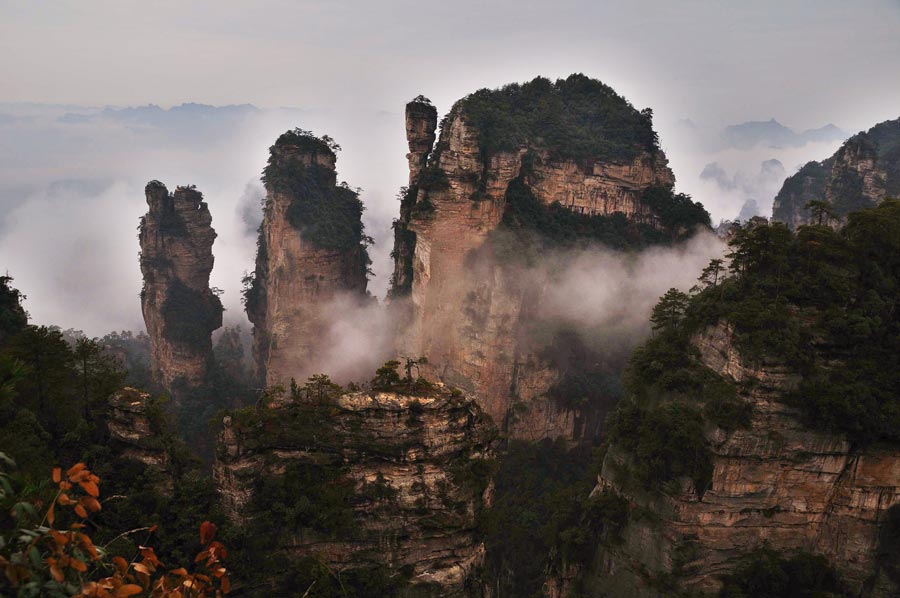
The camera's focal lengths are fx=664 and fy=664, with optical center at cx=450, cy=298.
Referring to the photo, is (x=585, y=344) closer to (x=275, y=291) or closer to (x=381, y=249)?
(x=275, y=291)

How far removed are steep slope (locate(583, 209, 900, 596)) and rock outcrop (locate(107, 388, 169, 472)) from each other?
16.5 m

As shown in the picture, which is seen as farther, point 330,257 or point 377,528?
point 330,257

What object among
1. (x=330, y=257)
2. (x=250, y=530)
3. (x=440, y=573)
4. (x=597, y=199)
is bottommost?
(x=440, y=573)

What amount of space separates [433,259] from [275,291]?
48.0 feet

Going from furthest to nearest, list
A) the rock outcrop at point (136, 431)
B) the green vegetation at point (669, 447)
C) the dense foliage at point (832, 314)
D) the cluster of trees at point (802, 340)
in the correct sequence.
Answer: the green vegetation at point (669, 447) < the cluster of trees at point (802, 340) < the dense foliage at point (832, 314) < the rock outcrop at point (136, 431)

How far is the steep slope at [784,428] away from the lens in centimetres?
2177

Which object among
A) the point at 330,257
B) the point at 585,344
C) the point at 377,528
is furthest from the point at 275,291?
the point at 377,528

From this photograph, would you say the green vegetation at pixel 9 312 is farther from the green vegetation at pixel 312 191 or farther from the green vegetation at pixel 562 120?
the green vegetation at pixel 562 120

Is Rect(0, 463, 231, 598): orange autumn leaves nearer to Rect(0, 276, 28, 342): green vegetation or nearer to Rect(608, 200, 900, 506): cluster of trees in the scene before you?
Rect(608, 200, 900, 506): cluster of trees

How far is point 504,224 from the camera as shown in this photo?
43.4 meters

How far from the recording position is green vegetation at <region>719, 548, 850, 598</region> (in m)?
22.2

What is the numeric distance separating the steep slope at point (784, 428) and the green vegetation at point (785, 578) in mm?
97

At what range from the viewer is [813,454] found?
2208 cm

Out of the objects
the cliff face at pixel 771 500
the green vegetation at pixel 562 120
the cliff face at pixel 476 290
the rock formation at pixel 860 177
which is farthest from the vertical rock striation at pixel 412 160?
the rock formation at pixel 860 177
